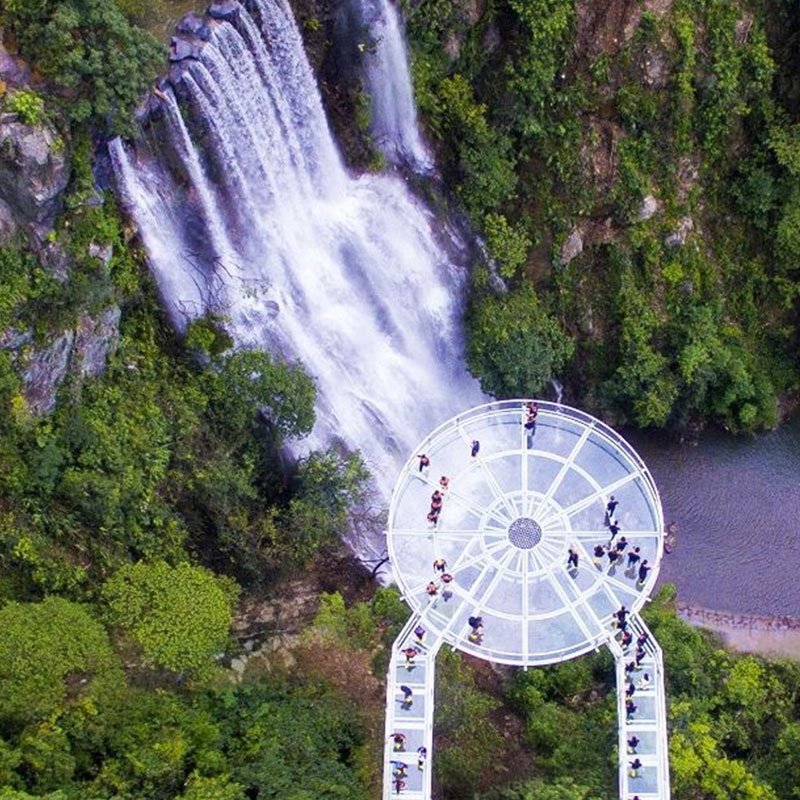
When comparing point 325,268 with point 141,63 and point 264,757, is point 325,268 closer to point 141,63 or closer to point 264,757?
point 141,63

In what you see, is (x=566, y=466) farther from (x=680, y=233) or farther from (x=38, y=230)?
(x=38, y=230)

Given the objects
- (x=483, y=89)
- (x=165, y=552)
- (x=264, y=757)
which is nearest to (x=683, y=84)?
(x=483, y=89)

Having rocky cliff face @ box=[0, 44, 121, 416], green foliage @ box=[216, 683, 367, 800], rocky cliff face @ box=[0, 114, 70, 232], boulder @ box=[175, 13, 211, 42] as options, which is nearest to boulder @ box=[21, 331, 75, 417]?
rocky cliff face @ box=[0, 44, 121, 416]

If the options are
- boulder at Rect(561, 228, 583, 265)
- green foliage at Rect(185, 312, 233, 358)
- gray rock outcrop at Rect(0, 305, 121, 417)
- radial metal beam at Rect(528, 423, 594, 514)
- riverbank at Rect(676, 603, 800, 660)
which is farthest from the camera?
boulder at Rect(561, 228, 583, 265)

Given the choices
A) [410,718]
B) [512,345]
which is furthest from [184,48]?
[410,718]

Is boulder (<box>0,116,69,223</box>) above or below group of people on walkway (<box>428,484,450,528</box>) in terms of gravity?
above

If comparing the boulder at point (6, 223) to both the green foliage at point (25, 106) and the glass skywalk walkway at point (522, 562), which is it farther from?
the glass skywalk walkway at point (522, 562)

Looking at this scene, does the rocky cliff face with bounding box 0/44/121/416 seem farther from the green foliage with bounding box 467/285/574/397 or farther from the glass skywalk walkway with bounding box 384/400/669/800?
the green foliage with bounding box 467/285/574/397

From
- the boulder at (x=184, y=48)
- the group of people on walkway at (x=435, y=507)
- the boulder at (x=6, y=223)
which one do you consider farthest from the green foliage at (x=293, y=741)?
the boulder at (x=184, y=48)
